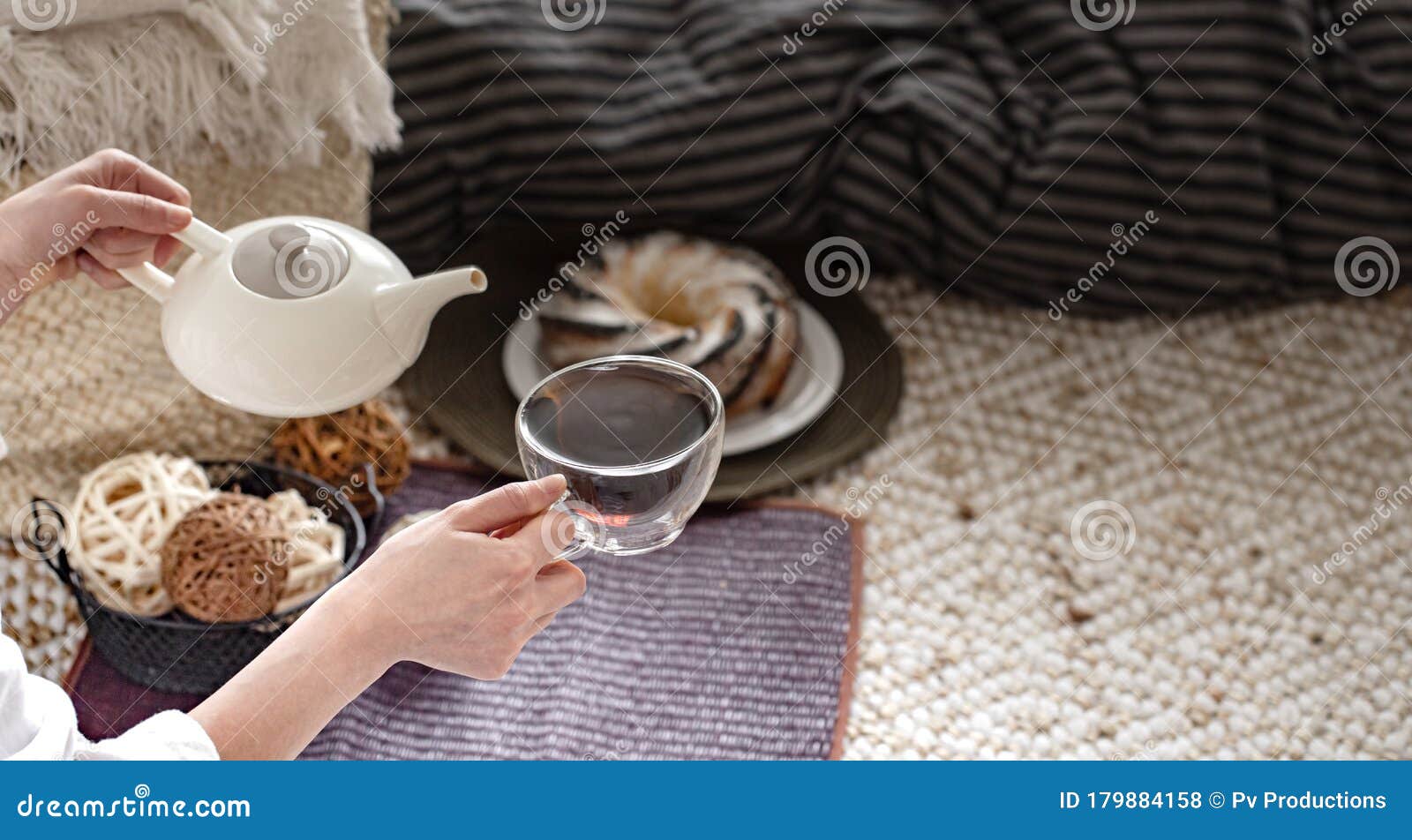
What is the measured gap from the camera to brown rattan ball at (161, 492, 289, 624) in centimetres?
102

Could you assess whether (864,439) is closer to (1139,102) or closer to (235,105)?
(1139,102)

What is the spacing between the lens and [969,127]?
1.48 metres

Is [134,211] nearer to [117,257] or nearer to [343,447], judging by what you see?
[117,257]

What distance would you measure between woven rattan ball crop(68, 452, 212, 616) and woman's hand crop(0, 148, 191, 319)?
0.85ft

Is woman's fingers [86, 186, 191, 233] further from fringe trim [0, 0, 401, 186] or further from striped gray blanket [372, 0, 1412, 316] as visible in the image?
striped gray blanket [372, 0, 1412, 316]

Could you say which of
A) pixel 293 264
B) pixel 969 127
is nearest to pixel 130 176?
pixel 293 264

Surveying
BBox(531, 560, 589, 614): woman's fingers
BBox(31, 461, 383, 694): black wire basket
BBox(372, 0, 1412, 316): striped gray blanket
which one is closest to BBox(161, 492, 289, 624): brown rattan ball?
BBox(31, 461, 383, 694): black wire basket

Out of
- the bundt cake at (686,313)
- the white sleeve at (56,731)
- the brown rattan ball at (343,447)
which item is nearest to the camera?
the white sleeve at (56,731)

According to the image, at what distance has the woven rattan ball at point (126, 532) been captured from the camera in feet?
3.46

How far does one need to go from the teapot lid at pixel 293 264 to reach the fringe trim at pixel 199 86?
36 centimetres

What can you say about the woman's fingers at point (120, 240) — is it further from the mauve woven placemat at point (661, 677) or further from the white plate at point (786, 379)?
the white plate at point (786, 379)

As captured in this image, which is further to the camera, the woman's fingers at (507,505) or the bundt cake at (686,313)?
the bundt cake at (686,313)

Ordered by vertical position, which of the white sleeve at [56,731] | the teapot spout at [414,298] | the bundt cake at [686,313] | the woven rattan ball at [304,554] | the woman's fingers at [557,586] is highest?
the teapot spout at [414,298]

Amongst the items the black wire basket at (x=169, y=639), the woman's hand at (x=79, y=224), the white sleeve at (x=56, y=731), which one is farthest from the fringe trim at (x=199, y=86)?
the white sleeve at (x=56, y=731)
